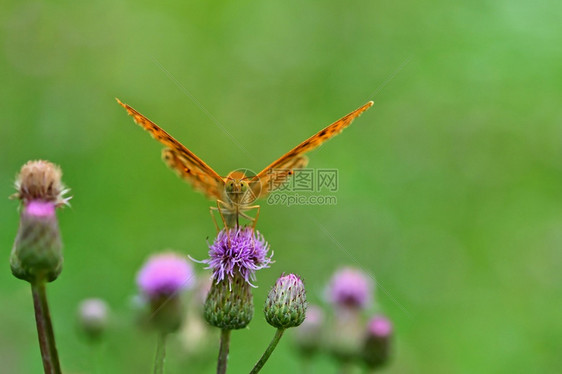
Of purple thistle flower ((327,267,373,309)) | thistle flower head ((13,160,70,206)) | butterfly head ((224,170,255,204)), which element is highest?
purple thistle flower ((327,267,373,309))

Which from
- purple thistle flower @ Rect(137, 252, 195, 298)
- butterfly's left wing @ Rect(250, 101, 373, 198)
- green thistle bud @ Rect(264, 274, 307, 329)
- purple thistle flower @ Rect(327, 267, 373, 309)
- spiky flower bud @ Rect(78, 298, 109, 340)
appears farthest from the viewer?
purple thistle flower @ Rect(327, 267, 373, 309)

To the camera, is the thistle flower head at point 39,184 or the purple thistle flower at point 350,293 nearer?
the thistle flower head at point 39,184

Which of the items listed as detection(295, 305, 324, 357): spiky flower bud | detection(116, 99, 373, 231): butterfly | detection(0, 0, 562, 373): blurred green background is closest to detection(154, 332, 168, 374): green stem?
detection(116, 99, 373, 231): butterfly

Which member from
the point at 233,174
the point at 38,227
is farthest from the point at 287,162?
the point at 38,227

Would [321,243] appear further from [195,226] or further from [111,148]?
[111,148]

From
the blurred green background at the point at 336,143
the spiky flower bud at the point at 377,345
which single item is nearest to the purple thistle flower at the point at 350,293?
the blurred green background at the point at 336,143

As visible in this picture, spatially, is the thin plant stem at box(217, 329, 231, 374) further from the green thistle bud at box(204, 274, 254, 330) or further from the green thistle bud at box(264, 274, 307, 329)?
the green thistle bud at box(264, 274, 307, 329)

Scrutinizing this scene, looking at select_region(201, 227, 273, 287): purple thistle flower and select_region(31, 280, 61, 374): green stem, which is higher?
select_region(201, 227, 273, 287): purple thistle flower

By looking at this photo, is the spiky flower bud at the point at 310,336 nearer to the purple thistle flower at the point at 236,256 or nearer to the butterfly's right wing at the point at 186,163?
the butterfly's right wing at the point at 186,163
